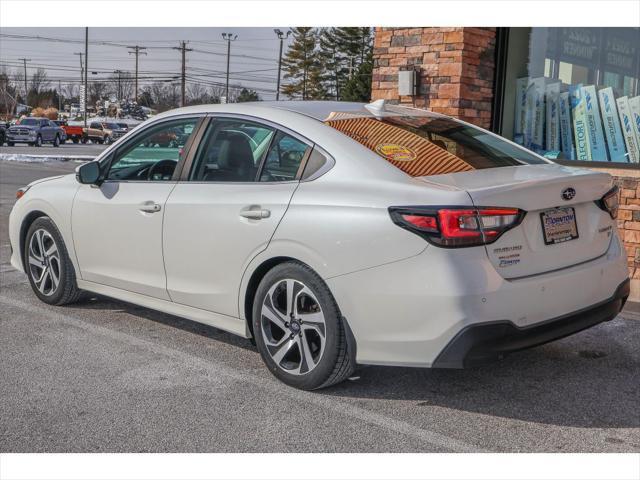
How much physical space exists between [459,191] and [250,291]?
1.42 meters

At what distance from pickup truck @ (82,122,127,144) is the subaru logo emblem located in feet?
211

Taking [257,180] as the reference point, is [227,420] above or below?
below

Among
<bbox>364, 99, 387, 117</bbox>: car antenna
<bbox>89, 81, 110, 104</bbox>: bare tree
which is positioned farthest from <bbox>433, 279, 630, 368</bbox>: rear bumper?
<bbox>89, 81, 110, 104</bbox>: bare tree

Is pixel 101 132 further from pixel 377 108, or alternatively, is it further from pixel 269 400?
pixel 269 400

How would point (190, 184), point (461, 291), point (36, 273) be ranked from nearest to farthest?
point (461, 291), point (190, 184), point (36, 273)

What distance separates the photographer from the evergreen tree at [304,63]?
9625 centimetres

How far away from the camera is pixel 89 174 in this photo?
17.8ft

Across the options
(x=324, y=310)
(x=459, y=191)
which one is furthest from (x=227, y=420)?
(x=459, y=191)

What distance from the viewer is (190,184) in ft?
15.9

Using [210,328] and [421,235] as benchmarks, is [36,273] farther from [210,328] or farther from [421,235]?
[421,235]

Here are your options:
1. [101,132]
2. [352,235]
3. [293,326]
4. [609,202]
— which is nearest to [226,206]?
[293,326]

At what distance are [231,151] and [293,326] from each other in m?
1.21

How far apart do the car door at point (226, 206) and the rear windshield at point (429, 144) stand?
0.38 metres

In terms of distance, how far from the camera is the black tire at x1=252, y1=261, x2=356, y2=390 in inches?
157
